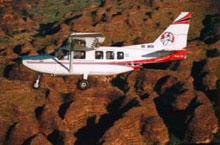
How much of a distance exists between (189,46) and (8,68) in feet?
96.0

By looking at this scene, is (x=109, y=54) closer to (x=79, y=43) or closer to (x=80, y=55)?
(x=80, y=55)

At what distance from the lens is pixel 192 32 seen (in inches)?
2783

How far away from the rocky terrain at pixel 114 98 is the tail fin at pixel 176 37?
8.33m

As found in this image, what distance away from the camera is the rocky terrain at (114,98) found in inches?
1222

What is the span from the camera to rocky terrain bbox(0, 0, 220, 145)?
31.0 metres

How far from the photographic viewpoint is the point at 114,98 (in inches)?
1437

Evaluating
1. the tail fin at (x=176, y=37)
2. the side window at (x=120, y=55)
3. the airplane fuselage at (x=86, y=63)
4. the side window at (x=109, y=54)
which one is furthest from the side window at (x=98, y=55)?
the tail fin at (x=176, y=37)

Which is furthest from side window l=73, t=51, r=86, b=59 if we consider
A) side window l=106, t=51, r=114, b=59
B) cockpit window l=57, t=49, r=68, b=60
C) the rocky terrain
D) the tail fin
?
the tail fin

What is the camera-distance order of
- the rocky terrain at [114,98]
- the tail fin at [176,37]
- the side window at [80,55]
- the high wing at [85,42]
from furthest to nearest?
1. the rocky terrain at [114,98]
2. the tail fin at [176,37]
3. the side window at [80,55]
4. the high wing at [85,42]

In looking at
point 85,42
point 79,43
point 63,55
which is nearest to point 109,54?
point 85,42

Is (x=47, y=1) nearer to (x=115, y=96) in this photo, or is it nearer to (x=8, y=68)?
(x=8, y=68)

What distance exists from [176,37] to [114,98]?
11.9 meters

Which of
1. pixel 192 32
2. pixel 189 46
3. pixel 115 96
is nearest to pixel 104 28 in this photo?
pixel 189 46

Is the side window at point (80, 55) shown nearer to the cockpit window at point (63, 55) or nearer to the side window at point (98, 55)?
the cockpit window at point (63, 55)
